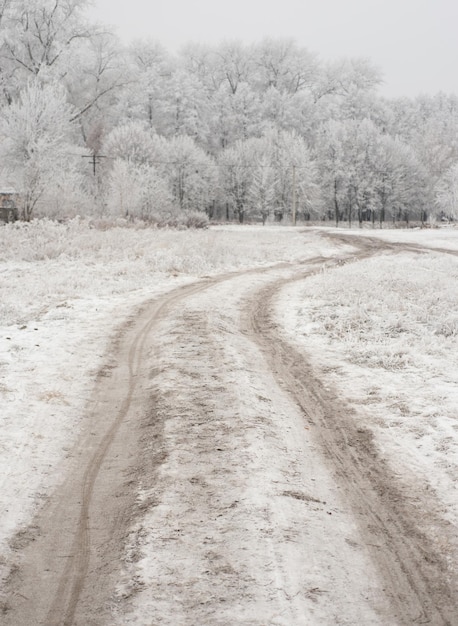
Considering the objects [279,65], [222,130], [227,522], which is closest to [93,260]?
[227,522]

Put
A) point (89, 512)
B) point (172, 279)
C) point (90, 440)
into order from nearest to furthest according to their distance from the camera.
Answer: point (89, 512)
point (90, 440)
point (172, 279)

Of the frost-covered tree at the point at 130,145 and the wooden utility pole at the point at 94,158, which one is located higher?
the frost-covered tree at the point at 130,145

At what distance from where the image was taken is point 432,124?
2975 inches

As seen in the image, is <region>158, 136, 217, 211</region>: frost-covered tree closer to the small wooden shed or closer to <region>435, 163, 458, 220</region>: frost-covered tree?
<region>435, 163, 458, 220</region>: frost-covered tree

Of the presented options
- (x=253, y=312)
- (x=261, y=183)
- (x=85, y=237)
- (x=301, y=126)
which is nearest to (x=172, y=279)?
(x=253, y=312)

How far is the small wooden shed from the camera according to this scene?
86.2ft

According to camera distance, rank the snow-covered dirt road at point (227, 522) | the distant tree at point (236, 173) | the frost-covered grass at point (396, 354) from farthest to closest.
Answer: the distant tree at point (236, 173) < the frost-covered grass at point (396, 354) < the snow-covered dirt road at point (227, 522)

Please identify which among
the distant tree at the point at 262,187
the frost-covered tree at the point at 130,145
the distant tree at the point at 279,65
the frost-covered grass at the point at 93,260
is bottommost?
the frost-covered grass at the point at 93,260

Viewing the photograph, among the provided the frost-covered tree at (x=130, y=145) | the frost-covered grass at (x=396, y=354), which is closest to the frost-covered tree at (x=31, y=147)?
the frost-covered grass at (x=396, y=354)

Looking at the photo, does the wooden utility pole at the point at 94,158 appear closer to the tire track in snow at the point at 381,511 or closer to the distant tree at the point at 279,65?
the distant tree at the point at 279,65

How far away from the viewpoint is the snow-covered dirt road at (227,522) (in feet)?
9.56

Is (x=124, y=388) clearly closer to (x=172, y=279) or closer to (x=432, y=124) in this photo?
(x=172, y=279)

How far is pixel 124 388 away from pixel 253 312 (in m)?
4.88

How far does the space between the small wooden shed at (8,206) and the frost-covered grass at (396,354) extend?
58.9 feet
